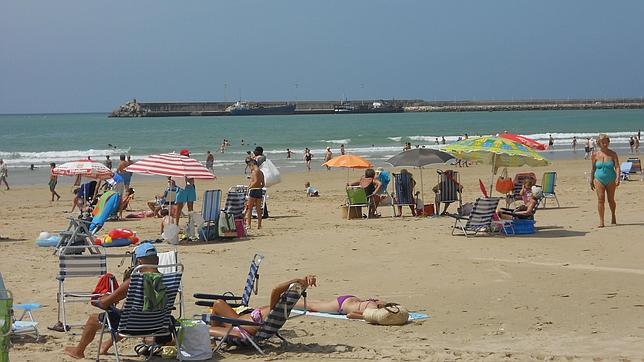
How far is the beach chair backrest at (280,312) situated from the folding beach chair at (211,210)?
645 cm

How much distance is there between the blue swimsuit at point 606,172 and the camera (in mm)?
12922

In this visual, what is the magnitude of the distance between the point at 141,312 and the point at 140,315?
0.08 feet

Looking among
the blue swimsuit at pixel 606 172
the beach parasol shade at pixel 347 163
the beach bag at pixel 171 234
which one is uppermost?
the blue swimsuit at pixel 606 172

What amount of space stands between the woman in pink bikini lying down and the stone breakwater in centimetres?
11570

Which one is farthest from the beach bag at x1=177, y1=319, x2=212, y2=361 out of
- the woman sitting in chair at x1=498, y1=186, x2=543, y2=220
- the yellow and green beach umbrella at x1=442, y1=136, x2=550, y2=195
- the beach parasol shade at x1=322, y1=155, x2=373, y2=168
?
the beach parasol shade at x1=322, y1=155, x2=373, y2=168

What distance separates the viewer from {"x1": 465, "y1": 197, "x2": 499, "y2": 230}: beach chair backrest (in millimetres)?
12531

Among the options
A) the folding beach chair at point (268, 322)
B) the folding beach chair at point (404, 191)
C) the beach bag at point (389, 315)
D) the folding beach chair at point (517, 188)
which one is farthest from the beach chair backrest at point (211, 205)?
the folding beach chair at point (268, 322)

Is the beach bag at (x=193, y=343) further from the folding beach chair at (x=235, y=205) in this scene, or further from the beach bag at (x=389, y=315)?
the folding beach chair at (x=235, y=205)

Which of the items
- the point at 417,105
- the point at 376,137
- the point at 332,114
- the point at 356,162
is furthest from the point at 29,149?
the point at 417,105

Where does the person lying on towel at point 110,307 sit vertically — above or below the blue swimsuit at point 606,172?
below

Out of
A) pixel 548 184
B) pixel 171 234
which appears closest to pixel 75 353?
pixel 171 234

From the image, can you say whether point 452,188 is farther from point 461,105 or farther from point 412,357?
point 461,105

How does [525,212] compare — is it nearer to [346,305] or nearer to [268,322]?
[346,305]

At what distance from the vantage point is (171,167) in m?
12.5
